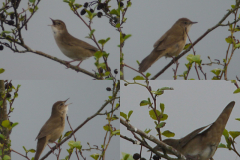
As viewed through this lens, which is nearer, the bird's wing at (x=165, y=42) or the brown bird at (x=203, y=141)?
the brown bird at (x=203, y=141)

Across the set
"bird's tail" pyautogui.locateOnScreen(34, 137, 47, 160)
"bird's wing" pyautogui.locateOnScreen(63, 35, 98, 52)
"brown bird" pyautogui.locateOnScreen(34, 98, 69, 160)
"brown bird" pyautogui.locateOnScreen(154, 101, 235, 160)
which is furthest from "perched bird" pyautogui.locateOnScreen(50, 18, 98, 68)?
"brown bird" pyautogui.locateOnScreen(154, 101, 235, 160)

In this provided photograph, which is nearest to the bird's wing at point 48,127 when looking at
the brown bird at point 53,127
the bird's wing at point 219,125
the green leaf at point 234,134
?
the brown bird at point 53,127

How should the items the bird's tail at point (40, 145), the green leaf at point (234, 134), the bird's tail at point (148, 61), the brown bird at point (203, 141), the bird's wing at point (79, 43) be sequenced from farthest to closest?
the bird's tail at point (40, 145)
the bird's wing at point (79, 43)
the bird's tail at point (148, 61)
the brown bird at point (203, 141)
the green leaf at point (234, 134)

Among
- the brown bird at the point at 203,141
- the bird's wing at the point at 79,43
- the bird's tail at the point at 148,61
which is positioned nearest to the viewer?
the brown bird at the point at 203,141

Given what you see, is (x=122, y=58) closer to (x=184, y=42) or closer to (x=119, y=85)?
(x=119, y=85)

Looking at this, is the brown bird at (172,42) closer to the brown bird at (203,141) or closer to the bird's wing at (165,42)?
the bird's wing at (165,42)

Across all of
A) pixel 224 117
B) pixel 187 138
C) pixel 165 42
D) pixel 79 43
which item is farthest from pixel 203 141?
pixel 79 43

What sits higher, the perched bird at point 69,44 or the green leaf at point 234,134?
the perched bird at point 69,44
